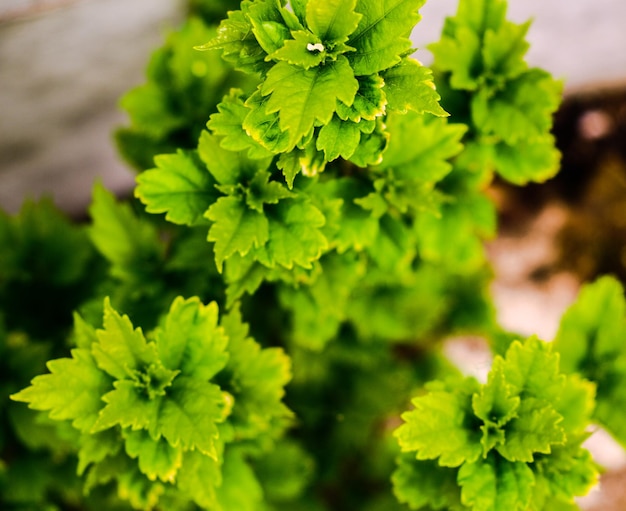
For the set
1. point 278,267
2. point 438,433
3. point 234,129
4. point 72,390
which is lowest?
point 438,433

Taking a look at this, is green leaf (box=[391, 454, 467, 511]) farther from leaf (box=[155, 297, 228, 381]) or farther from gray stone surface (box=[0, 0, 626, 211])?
gray stone surface (box=[0, 0, 626, 211])

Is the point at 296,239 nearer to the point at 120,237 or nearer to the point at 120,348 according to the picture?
the point at 120,348

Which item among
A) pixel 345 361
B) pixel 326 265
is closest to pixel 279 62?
pixel 326 265

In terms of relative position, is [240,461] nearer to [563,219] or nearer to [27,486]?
[27,486]

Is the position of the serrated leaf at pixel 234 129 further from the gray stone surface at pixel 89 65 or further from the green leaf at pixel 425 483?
the gray stone surface at pixel 89 65

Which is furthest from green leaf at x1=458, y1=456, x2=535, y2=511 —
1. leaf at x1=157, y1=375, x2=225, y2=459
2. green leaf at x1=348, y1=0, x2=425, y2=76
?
green leaf at x1=348, y1=0, x2=425, y2=76

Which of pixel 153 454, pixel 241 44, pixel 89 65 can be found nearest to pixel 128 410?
pixel 153 454
